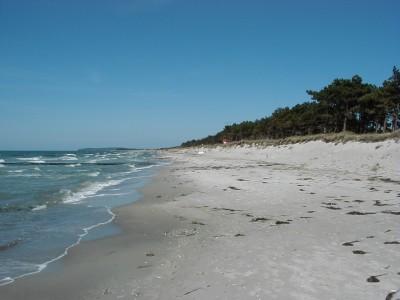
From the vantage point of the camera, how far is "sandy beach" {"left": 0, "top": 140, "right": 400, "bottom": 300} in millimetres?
5387

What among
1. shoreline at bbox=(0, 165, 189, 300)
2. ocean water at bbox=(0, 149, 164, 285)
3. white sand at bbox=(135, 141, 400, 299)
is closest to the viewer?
white sand at bbox=(135, 141, 400, 299)

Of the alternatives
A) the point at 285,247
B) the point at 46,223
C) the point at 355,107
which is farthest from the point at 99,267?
the point at 355,107

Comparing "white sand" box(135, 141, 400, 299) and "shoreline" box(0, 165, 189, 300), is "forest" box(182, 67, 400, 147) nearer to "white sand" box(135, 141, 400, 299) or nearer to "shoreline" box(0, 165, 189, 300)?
"white sand" box(135, 141, 400, 299)

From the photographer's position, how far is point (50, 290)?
5.79 metres

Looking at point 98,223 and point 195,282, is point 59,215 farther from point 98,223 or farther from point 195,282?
point 195,282

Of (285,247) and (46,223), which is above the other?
(285,247)

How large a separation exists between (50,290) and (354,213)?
342 inches

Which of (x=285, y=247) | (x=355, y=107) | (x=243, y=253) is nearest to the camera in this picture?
(x=243, y=253)

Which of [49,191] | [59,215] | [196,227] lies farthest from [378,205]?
[49,191]

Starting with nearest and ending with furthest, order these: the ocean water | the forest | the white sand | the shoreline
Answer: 1. the white sand
2. the shoreline
3. the ocean water
4. the forest

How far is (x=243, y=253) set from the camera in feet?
23.3

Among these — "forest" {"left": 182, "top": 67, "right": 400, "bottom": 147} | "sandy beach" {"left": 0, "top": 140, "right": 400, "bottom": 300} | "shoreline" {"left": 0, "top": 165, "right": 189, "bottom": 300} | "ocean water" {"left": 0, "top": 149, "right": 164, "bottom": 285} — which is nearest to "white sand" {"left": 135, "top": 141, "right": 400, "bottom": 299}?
"sandy beach" {"left": 0, "top": 140, "right": 400, "bottom": 300}

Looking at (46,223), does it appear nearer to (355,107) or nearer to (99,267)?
(99,267)

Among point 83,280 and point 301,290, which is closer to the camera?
point 301,290
